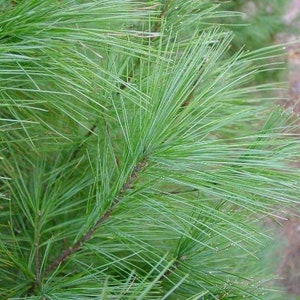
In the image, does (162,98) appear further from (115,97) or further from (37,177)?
(37,177)

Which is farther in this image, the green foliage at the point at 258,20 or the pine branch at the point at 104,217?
the green foliage at the point at 258,20

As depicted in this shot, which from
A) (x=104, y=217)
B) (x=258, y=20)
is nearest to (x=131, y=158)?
(x=104, y=217)

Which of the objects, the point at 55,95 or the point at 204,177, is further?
the point at 55,95

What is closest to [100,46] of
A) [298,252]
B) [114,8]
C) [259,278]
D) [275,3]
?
[114,8]

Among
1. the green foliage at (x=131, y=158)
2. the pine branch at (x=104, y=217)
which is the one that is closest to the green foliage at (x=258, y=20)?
the green foliage at (x=131, y=158)

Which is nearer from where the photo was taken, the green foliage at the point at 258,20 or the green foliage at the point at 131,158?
the green foliage at the point at 131,158

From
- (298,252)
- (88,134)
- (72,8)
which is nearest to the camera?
(72,8)

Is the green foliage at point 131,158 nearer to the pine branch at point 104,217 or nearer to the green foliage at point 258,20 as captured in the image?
the pine branch at point 104,217

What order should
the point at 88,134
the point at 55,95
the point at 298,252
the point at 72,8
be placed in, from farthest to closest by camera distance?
the point at 298,252, the point at 88,134, the point at 55,95, the point at 72,8
